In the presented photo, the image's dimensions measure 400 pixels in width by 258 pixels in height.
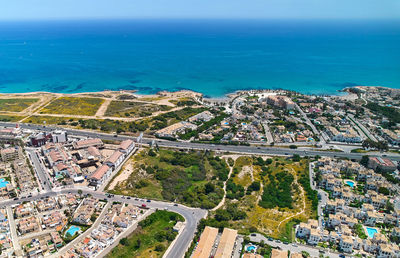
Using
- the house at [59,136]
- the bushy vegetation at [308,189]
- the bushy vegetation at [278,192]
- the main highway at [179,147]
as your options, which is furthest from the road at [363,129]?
the house at [59,136]

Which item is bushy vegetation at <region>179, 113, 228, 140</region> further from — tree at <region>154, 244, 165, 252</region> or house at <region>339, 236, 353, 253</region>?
house at <region>339, 236, 353, 253</region>

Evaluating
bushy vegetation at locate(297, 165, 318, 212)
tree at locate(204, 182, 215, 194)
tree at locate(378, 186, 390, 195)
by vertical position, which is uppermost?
tree at locate(378, 186, 390, 195)

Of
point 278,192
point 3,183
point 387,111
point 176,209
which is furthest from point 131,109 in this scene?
point 387,111

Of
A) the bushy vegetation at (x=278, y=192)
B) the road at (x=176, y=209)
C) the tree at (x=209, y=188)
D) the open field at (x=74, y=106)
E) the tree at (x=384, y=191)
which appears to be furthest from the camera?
the open field at (x=74, y=106)

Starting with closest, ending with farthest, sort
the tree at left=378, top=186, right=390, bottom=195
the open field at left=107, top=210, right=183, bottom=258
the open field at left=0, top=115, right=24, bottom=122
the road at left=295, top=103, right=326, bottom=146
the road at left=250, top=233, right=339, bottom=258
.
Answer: the open field at left=107, top=210, right=183, bottom=258, the road at left=250, top=233, right=339, bottom=258, the tree at left=378, top=186, right=390, bottom=195, the road at left=295, top=103, right=326, bottom=146, the open field at left=0, top=115, right=24, bottom=122

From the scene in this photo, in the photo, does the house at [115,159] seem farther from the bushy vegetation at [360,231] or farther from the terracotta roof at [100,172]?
the bushy vegetation at [360,231]

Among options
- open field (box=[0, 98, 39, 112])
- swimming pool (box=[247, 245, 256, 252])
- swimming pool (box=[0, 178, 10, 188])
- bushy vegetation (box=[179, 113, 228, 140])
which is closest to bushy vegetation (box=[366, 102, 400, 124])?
bushy vegetation (box=[179, 113, 228, 140])

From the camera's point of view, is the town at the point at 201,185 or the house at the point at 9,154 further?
the house at the point at 9,154

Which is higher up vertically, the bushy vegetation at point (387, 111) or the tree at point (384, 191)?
the bushy vegetation at point (387, 111)
